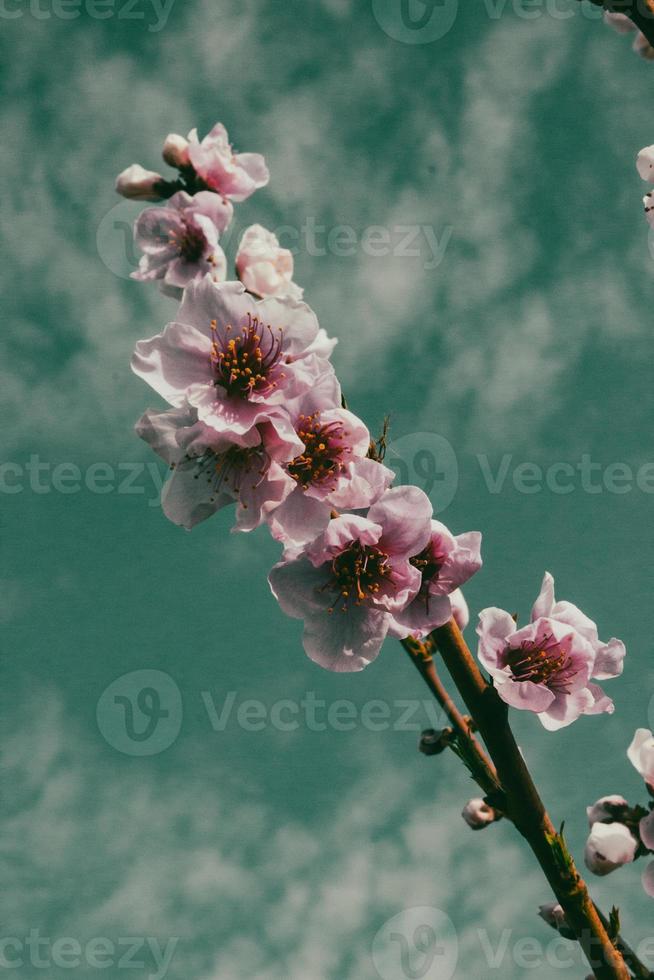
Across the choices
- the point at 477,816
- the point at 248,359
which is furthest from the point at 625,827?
the point at 248,359

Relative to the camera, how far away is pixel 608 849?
2752 millimetres

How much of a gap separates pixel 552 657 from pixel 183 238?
3042 millimetres

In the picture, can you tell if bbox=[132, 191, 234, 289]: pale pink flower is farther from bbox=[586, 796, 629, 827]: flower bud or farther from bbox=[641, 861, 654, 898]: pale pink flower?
bbox=[641, 861, 654, 898]: pale pink flower

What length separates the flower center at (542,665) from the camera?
270 cm

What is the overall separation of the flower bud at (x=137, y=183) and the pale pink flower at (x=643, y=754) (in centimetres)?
351

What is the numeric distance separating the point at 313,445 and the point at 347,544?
306 mm

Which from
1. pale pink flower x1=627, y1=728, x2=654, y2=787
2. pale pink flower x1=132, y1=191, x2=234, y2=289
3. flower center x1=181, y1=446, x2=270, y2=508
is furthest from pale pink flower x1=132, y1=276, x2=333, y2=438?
pale pink flower x1=132, y1=191, x2=234, y2=289

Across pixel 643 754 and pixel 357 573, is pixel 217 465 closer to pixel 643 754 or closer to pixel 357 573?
pixel 357 573

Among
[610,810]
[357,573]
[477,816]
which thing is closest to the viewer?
[357,573]

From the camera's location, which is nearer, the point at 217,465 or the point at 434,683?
the point at 217,465

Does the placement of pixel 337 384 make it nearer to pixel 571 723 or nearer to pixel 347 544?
pixel 347 544

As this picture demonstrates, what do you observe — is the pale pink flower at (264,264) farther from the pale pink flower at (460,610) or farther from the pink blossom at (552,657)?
the pink blossom at (552,657)

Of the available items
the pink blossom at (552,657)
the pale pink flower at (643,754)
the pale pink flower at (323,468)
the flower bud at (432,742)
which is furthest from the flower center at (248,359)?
the flower bud at (432,742)

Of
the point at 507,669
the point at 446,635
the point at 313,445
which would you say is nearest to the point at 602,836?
the point at 507,669
